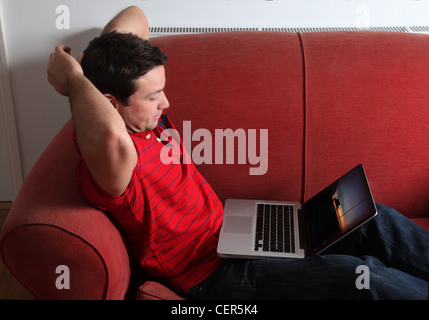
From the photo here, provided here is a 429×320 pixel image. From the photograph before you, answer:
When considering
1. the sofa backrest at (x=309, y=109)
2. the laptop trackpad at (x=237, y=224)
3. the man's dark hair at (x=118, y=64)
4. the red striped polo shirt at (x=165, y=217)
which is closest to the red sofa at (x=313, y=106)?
the sofa backrest at (x=309, y=109)

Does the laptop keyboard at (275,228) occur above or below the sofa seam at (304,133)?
below

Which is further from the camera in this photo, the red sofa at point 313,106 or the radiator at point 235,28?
the radiator at point 235,28

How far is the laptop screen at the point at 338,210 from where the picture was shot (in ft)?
3.80

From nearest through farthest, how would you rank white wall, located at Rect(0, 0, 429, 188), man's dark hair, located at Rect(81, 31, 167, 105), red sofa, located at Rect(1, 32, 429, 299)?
man's dark hair, located at Rect(81, 31, 167, 105) → red sofa, located at Rect(1, 32, 429, 299) → white wall, located at Rect(0, 0, 429, 188)

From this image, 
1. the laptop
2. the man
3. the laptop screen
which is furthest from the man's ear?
the laptop screen

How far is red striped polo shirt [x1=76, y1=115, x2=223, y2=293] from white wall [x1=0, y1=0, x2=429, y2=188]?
71cm

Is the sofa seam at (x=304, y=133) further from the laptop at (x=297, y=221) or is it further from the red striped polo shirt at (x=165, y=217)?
the red striped polo shirt at (x=165, y=217)

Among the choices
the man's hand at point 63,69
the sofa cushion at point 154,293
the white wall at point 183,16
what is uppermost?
the white wall at point 183,16

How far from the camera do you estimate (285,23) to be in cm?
181

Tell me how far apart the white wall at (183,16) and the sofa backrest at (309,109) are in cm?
31

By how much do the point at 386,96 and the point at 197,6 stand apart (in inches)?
31.9

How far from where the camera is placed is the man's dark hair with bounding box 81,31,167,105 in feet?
3.47

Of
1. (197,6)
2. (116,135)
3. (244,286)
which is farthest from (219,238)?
(197,6)

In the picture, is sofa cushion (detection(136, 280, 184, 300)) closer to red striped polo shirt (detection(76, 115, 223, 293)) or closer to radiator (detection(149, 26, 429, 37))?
red striped polo shirt (detection(76, 115, 223, 293))
